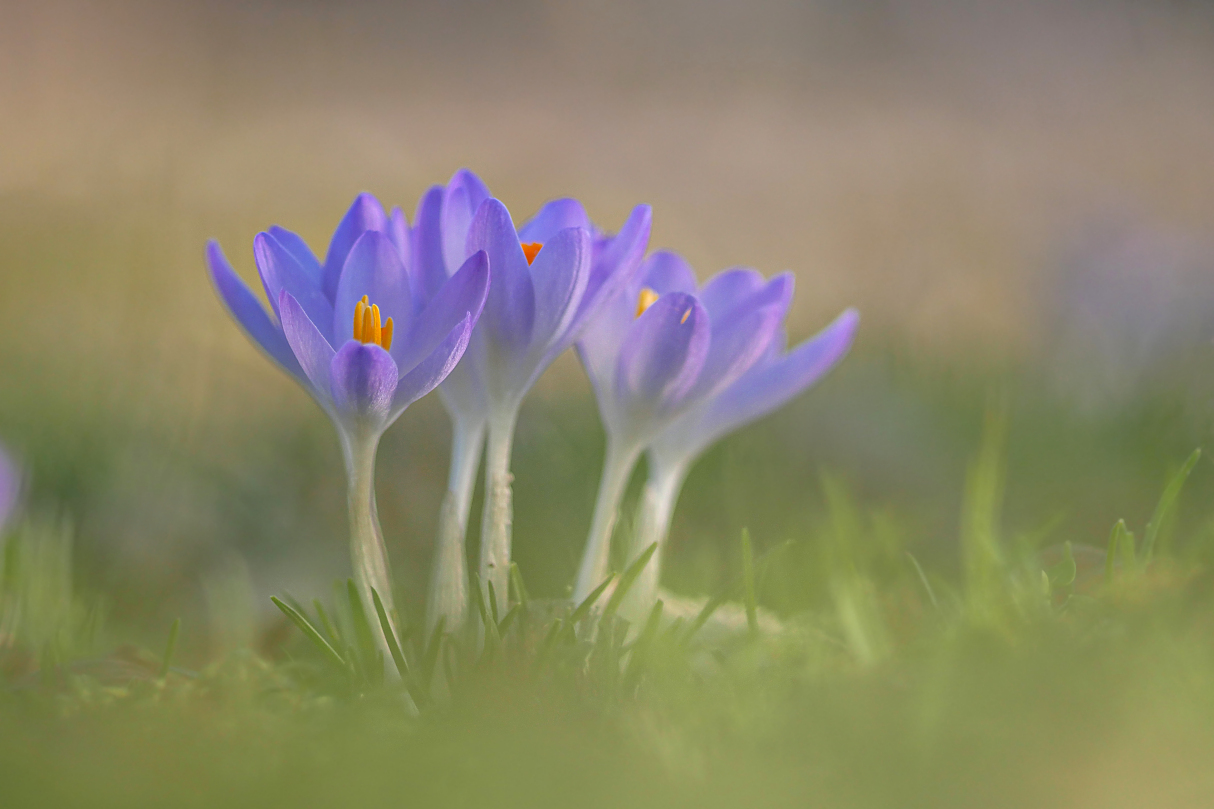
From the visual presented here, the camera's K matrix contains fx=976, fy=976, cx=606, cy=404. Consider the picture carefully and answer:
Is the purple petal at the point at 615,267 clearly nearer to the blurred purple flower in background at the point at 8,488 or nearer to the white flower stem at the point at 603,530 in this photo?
the white flower stem at the point at 603,530

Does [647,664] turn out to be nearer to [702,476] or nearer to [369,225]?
[369,225]

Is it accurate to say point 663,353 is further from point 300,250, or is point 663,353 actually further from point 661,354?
point 300,250

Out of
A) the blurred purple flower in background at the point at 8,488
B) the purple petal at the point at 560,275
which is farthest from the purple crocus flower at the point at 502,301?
the blurred purple flower in background at the point at 8,488

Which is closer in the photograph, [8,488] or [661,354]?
[661,354]

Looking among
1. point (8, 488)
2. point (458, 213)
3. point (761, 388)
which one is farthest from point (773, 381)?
point (8, 488)

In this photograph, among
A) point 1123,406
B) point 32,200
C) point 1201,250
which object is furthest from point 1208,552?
point 32,200

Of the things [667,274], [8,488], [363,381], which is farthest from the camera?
[8,488]
